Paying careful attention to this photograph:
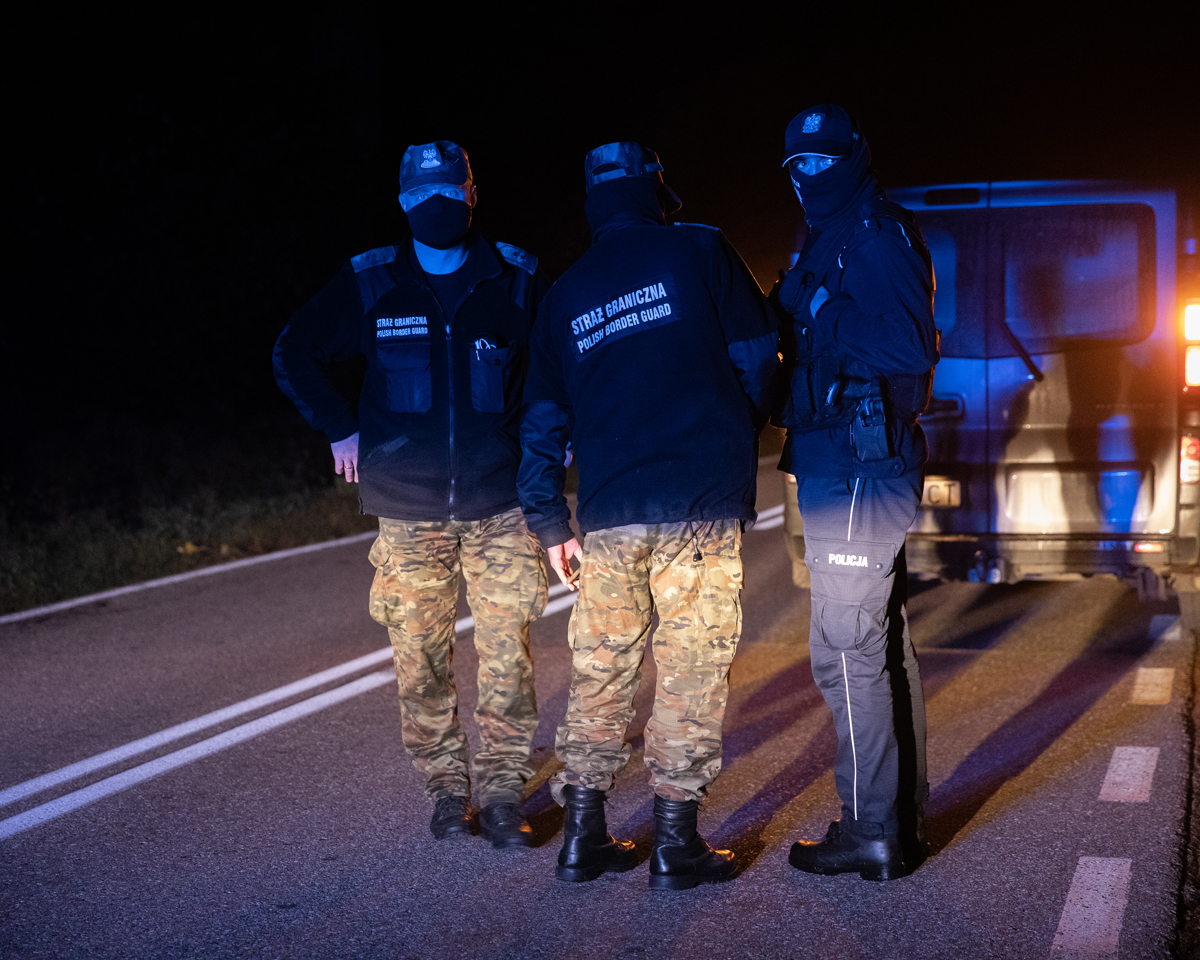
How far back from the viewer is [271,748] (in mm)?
4957

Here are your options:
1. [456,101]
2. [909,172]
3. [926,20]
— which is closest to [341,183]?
[456,101]

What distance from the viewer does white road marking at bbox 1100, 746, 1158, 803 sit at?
13.7ft

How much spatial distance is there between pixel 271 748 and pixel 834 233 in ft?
9.41

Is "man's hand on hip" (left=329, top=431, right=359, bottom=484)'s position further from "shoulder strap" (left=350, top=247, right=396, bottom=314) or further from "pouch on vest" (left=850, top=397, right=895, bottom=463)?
"pouch on vest" (left=850, top=397, right=895, bottom=463)

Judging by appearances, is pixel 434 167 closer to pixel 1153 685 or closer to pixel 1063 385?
pixel 1063 385

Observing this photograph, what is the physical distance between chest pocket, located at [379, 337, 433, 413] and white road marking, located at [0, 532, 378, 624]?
4459 mm

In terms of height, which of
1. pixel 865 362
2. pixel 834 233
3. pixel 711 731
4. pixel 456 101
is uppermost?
pixel 456 101

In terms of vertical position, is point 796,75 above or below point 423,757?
above

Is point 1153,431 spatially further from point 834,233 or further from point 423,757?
point 423,757

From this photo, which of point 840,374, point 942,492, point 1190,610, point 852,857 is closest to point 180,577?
point 942,492

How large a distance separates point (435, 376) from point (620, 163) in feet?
2.98

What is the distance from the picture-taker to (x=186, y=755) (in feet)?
16.1

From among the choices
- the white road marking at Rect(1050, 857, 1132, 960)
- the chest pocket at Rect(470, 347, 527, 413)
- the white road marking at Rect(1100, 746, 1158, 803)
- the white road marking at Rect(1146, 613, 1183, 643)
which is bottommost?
the white road marking at Rect(1146, 613, 1183, 643)

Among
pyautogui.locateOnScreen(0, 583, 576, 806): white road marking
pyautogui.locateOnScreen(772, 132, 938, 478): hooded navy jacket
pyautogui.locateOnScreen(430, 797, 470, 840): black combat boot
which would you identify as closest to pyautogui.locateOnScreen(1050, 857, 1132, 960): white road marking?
pyautogui.locateOnScreen(772, 132, 938, 478): hooded navy jacket
